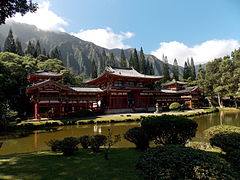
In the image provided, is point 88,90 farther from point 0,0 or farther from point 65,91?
point 0,0

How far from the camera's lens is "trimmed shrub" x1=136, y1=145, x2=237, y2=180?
292cm

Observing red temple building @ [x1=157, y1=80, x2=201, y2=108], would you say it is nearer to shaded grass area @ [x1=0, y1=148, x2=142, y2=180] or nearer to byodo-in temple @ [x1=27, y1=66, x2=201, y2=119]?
byodo-in temple @ [x1=27, y1=66, x2=201, y2=119]

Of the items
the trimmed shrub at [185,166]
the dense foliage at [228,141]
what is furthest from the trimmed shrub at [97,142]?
the dense foliage at [228,141]

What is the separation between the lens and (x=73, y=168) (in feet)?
16.6

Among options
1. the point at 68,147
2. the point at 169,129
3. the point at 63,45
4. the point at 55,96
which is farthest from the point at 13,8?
the point at 63,45

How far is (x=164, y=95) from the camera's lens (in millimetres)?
39062

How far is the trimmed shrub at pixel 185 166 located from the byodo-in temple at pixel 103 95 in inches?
861

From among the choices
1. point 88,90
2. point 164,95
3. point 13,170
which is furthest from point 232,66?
point 13,170

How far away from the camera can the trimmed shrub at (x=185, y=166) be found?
115 inches

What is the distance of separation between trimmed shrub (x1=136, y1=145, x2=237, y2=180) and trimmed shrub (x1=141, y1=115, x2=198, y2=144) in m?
3.32

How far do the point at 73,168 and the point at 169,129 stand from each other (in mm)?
4190

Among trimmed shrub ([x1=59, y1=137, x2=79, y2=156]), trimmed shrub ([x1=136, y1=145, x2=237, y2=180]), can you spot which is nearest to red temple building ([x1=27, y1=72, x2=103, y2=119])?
trimmed shrub ([x1=59, y1=137, x2=79, y2=156])

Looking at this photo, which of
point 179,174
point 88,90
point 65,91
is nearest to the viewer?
point 179,174

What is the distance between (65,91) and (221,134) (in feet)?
80.4
